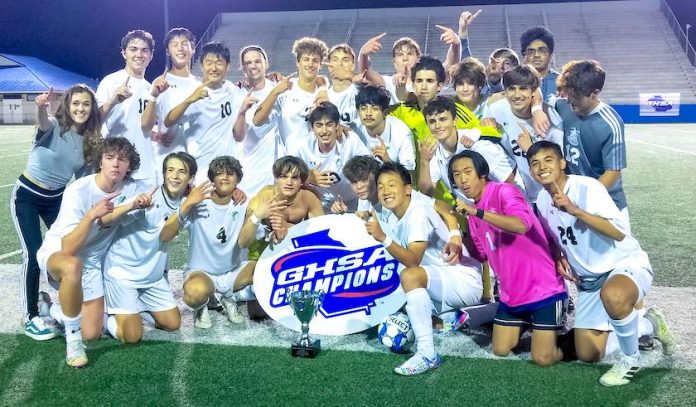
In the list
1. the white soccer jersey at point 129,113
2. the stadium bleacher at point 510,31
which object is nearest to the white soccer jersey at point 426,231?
the white soccer jersey at point 129,113

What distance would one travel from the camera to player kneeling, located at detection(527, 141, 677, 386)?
12.1ft

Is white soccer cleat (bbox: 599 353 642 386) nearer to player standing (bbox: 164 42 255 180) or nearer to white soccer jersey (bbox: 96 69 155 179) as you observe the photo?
player standing (bbox: 164 42 255 180)

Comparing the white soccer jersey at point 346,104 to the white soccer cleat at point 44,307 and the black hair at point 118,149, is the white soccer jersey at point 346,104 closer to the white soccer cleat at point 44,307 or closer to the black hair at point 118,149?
the black hair at point 118,149

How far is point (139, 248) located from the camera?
459 centimetres

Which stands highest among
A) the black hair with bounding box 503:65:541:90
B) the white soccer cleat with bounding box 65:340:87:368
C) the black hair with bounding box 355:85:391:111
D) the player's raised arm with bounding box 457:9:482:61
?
the player's raised arm with bounding box 457:9:482:61

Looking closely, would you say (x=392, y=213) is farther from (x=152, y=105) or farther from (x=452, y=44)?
(x=452, y=44)

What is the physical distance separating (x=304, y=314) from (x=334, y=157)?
61.4 inches

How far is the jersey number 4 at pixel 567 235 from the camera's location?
401 cm

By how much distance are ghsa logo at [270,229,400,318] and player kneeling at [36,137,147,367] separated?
44.4 inches

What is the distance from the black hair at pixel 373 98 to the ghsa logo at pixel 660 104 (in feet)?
94.3

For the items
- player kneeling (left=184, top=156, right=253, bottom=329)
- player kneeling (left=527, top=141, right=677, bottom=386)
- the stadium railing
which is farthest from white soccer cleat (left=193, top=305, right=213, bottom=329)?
the stadium railing

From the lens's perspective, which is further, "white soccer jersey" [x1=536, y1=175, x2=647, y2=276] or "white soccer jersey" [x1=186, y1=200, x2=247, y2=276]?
"white soccer jersey" [x1=186, y1=200, x2=247, y2=276]

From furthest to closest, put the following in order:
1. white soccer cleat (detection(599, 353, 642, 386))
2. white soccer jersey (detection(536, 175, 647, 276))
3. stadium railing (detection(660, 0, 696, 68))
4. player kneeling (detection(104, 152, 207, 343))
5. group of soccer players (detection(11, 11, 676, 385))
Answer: stadium railing (detection(660, 0, 696, 68)) → player kneeling (detection(104, 152, 207, 343)) → group of soccer players (detection(11, 11, 676, 385)) → white soccer jersey (detection(536, 175, 647, 276)) → white soccer cleat (detection(599, 353, 642, 386))

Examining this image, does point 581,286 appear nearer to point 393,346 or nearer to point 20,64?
point 393,346
